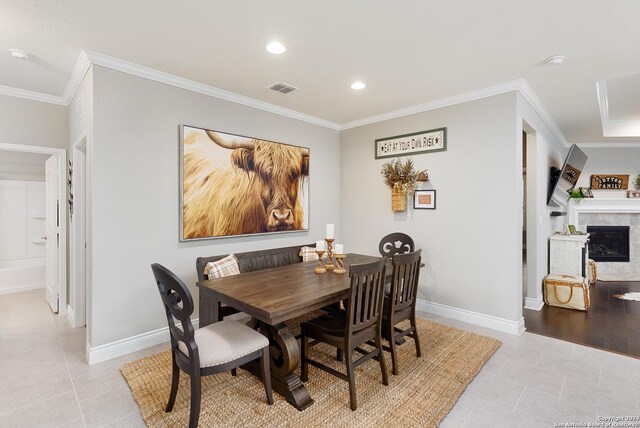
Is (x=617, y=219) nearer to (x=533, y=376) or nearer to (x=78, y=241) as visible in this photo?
(x=533, y=376)

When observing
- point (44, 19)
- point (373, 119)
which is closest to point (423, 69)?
point (373, 119)

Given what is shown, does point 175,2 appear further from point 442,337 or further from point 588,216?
point 588,216

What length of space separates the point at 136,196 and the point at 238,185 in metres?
1.02

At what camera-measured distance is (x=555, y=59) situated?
265 centimetres

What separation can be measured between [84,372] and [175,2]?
2731mm

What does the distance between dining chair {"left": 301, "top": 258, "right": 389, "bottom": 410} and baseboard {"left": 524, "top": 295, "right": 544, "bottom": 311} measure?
2.84 m

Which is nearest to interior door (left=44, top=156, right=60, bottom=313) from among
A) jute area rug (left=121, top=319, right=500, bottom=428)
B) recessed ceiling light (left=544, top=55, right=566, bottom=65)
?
jute area rug (left=121, top=319, right=500, bottom=428)

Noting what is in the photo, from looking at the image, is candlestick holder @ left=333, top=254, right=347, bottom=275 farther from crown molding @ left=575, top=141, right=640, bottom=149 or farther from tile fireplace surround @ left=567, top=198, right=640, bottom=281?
crown molding @ left=575, top=141, right=640, bottom=149

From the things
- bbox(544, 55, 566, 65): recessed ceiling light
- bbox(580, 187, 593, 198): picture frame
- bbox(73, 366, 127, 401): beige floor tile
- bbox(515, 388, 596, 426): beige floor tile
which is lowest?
bbox(515, 388, 596, 426): beige floor tile

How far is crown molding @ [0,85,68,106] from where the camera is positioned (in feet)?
10.6

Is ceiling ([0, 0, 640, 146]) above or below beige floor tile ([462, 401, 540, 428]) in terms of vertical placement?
above

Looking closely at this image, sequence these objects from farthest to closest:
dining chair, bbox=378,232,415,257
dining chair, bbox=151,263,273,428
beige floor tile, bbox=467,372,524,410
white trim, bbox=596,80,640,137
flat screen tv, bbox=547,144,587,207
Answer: white trim, bbox=596,80,640,137
flat screen tv, bbox=547,144,587,207
dining chair, bbox=378,232,415,257
beige floor tile, bbox=467,372,524,410
dining chair, bbox=151,263,273,428

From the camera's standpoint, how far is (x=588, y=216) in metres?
6.02

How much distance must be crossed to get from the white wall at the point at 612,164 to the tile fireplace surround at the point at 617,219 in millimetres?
308
